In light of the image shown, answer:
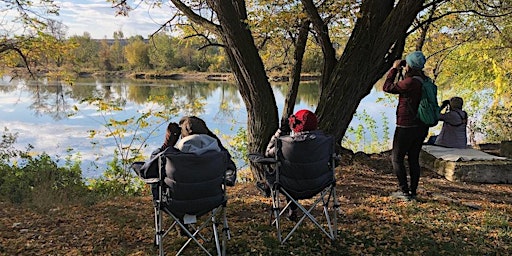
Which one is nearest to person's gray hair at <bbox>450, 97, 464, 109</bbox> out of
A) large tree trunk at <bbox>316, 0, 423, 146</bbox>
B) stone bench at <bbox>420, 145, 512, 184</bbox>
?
stone bench at <bbox>420, 145, 512, 184</bbox>

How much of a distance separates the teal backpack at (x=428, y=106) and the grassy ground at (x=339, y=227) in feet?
2.63

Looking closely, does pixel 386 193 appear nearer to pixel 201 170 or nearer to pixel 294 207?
pixel 294 207

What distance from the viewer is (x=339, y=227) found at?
11.2 ft

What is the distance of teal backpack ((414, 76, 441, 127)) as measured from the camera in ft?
12.1

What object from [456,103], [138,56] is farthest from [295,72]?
[138,56]

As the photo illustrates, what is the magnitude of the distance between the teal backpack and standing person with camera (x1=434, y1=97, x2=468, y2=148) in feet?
5.16

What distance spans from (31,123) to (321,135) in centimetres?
1450

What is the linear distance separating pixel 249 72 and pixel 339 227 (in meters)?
2.30

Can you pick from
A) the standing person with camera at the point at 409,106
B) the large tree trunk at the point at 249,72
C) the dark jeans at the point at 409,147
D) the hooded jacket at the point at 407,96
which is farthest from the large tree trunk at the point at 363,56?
the dark jeans at the point at 409,147

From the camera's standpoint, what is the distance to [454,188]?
4.73 m

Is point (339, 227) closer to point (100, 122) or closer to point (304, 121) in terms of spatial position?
point (304, 121)

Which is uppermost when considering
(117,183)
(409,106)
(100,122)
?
(409,106)

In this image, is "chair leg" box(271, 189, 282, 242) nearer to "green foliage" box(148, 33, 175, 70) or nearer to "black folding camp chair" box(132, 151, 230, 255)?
"black folding camp chair" box(132, 151, 230, 255)

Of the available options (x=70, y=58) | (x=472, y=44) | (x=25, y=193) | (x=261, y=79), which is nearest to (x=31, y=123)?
(x=70, y=58)
